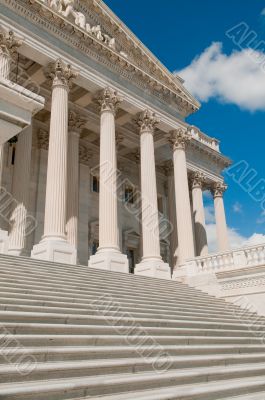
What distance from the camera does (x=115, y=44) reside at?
25359mm

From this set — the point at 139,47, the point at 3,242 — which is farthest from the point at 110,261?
the point at 139,47

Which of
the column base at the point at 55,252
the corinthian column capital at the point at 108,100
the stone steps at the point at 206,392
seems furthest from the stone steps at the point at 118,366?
the corinthian column capital at the point at 108,100

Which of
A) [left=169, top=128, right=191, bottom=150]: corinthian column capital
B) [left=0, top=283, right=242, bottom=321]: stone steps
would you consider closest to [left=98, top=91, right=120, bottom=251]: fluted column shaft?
[left=169, top=128, right=191, bottom=150]: corinthian column capital

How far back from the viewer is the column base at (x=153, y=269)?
2112 centimetres

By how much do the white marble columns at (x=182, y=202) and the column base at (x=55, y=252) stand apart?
803 cm

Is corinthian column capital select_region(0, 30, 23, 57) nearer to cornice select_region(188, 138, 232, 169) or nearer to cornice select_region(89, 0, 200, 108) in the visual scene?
cornice select_region(89, 0, 200, 108)

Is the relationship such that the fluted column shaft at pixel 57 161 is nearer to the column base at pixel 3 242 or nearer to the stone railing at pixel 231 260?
the column base at pixel 3 242

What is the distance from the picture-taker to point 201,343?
10.2 m

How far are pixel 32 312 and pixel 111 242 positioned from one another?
11.2 meters

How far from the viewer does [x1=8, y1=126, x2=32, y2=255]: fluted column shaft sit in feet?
63.4

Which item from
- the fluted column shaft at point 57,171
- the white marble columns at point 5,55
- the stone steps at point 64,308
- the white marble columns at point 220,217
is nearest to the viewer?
the stone steps at point 64,308

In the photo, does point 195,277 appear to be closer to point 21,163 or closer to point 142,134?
point 142,134

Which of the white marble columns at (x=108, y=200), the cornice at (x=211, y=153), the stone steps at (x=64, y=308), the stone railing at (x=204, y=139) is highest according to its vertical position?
the stone railing at (x=204, y=139)

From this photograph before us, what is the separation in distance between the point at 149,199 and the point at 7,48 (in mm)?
11352
